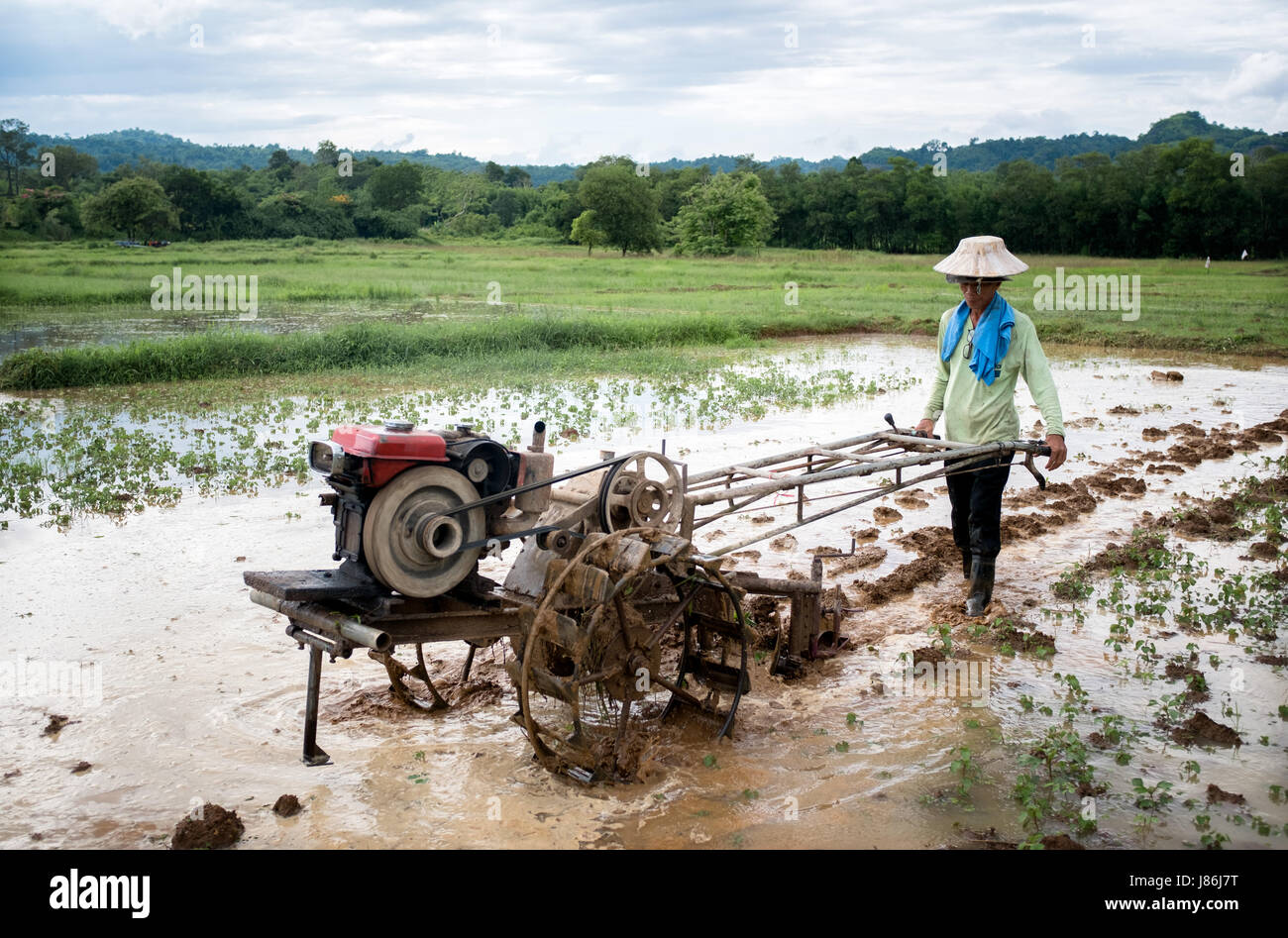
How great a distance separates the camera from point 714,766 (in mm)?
4559

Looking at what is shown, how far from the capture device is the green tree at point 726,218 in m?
50.5

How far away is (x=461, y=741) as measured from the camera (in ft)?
15.8

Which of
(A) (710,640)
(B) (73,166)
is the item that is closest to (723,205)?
(B) (73,166)

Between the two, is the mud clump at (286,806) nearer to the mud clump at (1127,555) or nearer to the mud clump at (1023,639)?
the mud clump at (1023,639)

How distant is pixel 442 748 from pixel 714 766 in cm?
122

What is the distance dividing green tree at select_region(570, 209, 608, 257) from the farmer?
46651mm

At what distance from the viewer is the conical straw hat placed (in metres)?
5.99

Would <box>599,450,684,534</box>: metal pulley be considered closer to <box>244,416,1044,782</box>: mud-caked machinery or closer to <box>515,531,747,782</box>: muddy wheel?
<box>244,416,1044,782</box>: mud-caked machinery

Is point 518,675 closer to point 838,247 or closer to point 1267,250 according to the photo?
point 1267,250

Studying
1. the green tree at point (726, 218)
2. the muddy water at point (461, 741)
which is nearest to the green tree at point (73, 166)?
the green tree at point (726, 218)

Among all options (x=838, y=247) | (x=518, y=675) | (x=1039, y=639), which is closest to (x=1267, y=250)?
(x=838, y=247)

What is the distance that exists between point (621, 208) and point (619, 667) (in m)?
50.7

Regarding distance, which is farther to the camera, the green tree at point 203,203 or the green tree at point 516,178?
the green tree at point 516,178

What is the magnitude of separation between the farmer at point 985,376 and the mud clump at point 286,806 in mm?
4033
